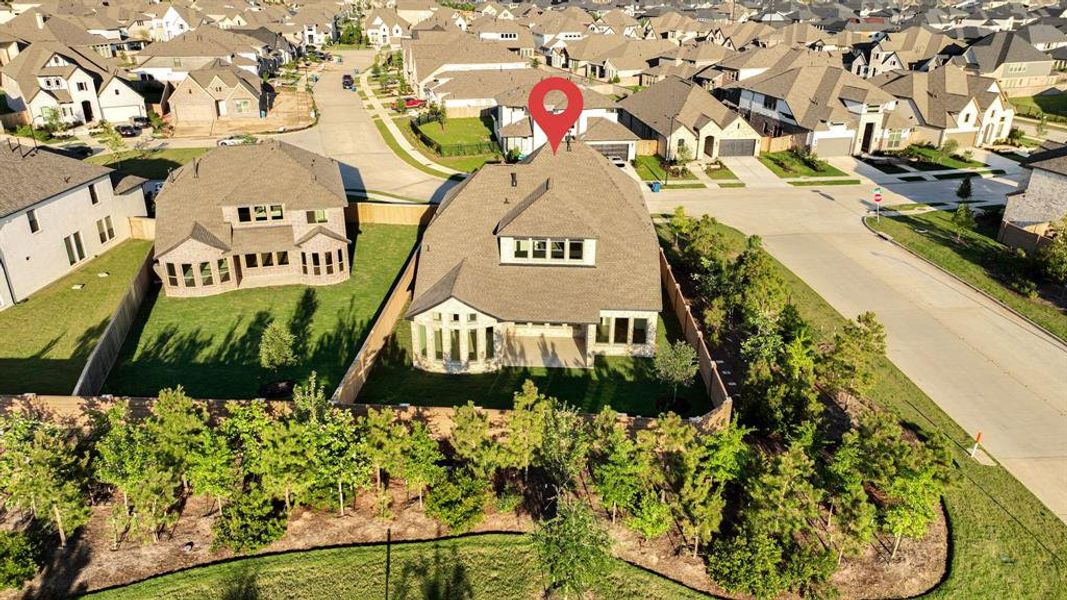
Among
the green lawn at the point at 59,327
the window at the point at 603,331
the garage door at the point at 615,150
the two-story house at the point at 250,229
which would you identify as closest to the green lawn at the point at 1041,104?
the garage door at the point at 615,150

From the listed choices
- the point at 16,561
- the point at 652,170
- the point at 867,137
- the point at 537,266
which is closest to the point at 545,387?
the point at 537,266

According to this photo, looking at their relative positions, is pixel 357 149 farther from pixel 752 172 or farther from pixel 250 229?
pixel 752 172

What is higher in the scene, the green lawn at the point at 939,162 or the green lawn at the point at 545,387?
the green lawn at the point at 939,162

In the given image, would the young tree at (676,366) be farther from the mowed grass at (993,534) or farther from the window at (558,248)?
the mowed grass at (993,534)

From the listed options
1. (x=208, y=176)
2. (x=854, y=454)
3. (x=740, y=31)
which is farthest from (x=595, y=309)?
(x=740, y=31)

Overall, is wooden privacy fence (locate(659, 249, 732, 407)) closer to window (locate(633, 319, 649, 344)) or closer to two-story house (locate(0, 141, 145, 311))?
window (locate(633, 319, 649, 344))

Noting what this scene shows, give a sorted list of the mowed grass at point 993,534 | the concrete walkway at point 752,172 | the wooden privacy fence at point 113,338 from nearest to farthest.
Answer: the mowed grass at point 993,534, the wooden privacy fence at point 113,338, the concrete walkway at point 752,172

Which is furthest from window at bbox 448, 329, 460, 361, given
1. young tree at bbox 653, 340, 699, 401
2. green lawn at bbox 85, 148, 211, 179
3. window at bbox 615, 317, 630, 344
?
green lawn at bbox 85, 148, 211, 179

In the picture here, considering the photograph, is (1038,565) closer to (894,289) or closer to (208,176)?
(894,289)
